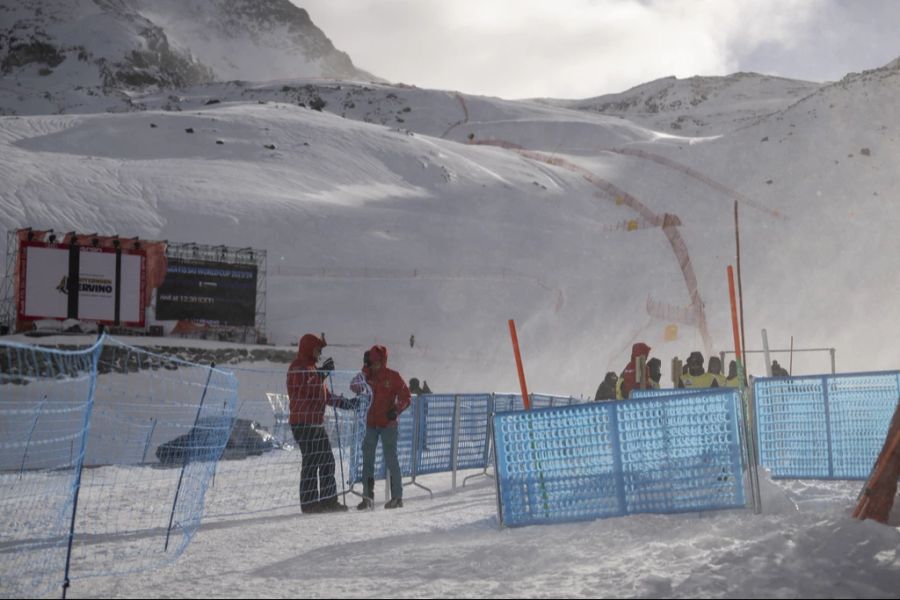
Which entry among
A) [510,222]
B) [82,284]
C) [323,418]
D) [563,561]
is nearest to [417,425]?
[323,418]

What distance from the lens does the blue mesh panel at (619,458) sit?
296 inches

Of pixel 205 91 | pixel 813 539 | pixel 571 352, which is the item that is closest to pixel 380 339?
pixel 571 352

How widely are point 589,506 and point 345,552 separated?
198 cm

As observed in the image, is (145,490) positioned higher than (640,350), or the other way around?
(640,350)

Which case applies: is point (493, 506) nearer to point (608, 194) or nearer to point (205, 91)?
point (608, 194)

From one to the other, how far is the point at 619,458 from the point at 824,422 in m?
4.14

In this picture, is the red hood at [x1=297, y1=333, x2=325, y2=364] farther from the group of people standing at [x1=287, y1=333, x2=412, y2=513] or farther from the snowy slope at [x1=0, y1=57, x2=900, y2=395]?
the snowy slope at [x1=0, y1=57, x2=900, y2=395]

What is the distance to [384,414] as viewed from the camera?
34.9 ft

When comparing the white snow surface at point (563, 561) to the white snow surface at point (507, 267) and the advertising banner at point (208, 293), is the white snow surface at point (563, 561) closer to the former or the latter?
the white snow surface at point (507, 267)

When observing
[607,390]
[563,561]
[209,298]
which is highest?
[209,298]

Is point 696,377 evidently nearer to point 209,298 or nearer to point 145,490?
point 145,490

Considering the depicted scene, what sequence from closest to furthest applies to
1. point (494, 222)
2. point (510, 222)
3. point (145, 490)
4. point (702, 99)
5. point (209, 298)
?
point (145, 490), point (209, 298), point (494, 222), point (510, 222), point (702, 99)

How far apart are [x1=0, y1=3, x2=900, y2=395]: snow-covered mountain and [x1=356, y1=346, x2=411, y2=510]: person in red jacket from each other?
27841 mm

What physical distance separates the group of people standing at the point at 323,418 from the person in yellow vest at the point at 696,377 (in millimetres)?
4717
